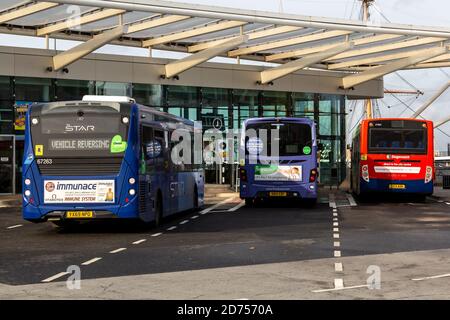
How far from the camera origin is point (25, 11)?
29.1 meters

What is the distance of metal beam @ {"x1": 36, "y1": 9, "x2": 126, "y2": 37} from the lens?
2973cm

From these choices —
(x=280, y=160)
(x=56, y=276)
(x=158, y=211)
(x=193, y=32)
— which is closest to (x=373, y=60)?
(x=193, y=32)

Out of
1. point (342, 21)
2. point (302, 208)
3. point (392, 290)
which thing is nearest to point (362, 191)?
point (302, 208)

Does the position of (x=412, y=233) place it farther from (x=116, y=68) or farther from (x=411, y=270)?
(x=116, y=68)

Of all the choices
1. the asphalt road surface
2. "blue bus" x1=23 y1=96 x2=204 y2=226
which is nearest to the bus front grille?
"blue bus" x1=23 y1=96 x2=204 y2=226

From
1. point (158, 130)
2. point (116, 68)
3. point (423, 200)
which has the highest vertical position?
point (116, 68)

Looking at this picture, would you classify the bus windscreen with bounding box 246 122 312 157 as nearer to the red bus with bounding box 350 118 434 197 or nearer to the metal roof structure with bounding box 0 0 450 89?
the red bus with bounding box 350 118 434 197

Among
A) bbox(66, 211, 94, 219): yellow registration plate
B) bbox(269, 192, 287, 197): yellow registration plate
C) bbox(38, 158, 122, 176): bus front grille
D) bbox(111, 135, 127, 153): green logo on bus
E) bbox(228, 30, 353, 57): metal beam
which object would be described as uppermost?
bbox(228, 30, 353, 57): metal beam

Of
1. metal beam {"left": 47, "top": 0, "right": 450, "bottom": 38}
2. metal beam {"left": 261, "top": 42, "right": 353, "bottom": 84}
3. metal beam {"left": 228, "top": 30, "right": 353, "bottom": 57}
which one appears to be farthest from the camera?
metal beam {"left": 261, "top": 42, "right": 353, "bottom": 84}

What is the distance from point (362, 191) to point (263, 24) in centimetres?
847

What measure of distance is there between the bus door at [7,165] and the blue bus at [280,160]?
12.4 meters

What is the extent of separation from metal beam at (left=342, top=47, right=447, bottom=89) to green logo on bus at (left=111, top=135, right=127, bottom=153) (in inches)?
928
